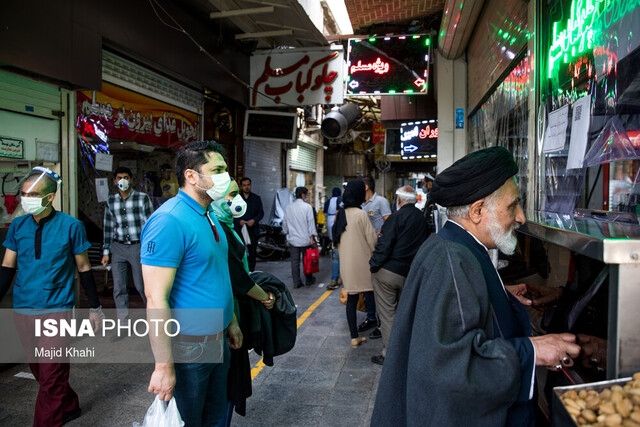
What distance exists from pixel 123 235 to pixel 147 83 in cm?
312

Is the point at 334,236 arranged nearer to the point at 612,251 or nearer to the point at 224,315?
Result: the point at 224,315

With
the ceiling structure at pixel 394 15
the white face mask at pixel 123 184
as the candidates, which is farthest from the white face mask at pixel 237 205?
the ceiling structure at pixel 394 15

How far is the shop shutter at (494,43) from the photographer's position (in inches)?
153

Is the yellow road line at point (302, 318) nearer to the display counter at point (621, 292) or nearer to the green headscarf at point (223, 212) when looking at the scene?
the green headscarf at point (223, 212)

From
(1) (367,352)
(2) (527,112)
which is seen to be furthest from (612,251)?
(1) (367,352)

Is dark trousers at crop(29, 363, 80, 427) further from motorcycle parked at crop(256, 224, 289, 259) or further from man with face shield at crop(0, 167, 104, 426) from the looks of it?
motorcycle parked at crop(256, 224, 289, 259)

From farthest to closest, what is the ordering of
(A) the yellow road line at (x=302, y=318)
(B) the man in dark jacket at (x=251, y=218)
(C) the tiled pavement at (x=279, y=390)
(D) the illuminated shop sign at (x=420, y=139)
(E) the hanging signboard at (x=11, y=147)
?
(D) the illuminated shop sign at (x=420, y=139) < (B) the man in dark jacket at (x=251, y=218) < (E) the hanging signboard at (x=11, y=147) < (A) the yellow road line at (x=302, y=318) < (C) the tiled pavement at (x=279, y=390)

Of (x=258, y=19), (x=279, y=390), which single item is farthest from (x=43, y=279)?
(x=258, y=19)

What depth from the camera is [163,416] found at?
207 cm

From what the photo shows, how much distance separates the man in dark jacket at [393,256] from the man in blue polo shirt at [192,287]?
231 centimetres

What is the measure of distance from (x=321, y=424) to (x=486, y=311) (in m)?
2.37

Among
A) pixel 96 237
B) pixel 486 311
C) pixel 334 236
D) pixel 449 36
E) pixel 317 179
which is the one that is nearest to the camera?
pixel 486 311

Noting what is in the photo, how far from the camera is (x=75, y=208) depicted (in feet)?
18.4

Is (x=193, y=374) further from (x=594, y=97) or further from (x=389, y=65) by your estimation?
(x=389, y=65)
